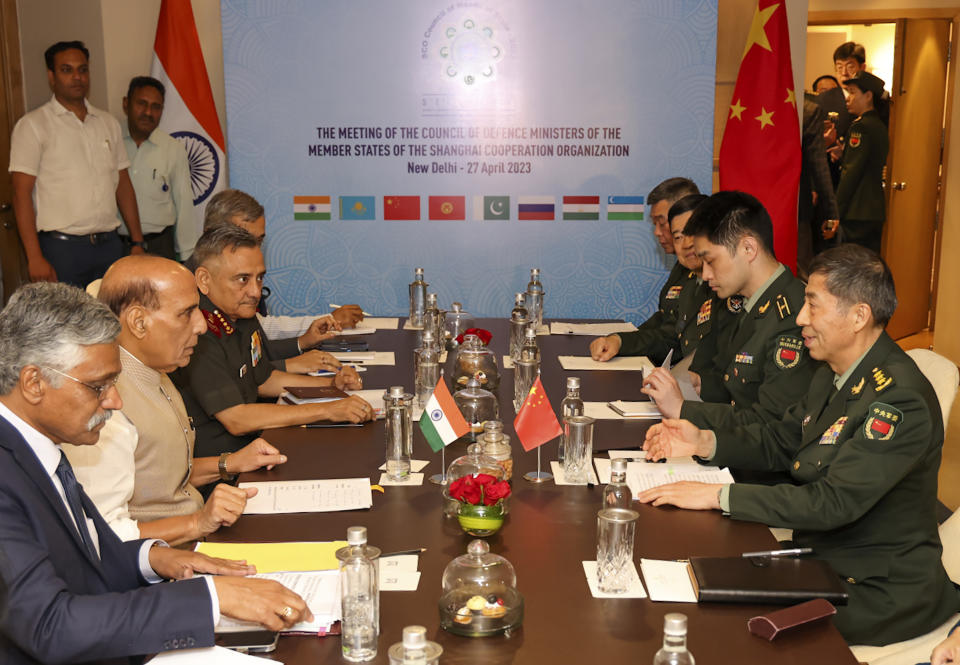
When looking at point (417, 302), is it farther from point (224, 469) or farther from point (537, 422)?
point (537, 422)

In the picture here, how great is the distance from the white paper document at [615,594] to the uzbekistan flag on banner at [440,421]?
0.64m

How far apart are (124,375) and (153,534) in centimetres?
45

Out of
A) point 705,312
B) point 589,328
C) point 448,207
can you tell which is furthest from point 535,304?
point 448,207

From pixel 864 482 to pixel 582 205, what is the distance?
3650 mm

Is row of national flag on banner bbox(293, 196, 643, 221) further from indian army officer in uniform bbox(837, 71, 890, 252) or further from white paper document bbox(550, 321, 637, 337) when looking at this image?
indian army officer in uniform bbox(837, 71, 890, 252)

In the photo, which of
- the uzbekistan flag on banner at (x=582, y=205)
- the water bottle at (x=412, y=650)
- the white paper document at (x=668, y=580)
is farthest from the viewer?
the uzbekistan flag on banner at (x=582, y=205)

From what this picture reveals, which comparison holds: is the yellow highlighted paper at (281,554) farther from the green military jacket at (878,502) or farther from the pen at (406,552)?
the green military jacket at (878,502)

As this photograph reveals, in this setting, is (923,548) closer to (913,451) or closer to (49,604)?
(913,451)

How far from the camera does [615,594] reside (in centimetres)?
195

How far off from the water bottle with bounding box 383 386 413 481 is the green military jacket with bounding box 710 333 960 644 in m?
0.86

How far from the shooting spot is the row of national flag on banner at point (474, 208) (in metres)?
5.78

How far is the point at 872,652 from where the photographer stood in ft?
7.57

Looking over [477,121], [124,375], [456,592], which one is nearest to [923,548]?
[456,592]

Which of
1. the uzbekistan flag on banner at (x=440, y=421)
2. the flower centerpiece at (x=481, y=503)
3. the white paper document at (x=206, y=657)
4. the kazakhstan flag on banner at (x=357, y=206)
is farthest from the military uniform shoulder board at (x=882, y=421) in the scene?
the kazakhstan flag on banner at (x=357, y=206)
